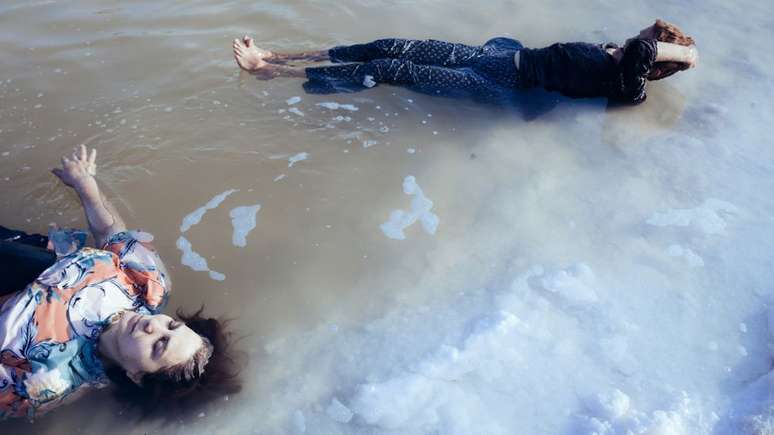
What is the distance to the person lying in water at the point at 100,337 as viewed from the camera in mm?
2637

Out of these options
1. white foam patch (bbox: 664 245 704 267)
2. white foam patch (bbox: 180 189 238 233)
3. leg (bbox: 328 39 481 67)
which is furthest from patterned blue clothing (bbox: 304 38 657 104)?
white foam patch (bbox: 664 245 704 267)

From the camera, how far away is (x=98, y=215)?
131 inches

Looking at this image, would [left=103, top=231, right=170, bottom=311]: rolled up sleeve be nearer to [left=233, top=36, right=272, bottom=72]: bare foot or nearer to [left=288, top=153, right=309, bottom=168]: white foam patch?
[left=288, top=153, right=309, bottom=168]: white foam patch

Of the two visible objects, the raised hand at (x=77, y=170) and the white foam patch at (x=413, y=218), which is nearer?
the raised hand at (x=77, y=170)

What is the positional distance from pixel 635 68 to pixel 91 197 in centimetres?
382

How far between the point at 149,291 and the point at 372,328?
3.87ft

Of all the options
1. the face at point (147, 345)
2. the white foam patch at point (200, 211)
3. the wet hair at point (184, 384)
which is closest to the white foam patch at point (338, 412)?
the wet hair at point (184, 384)

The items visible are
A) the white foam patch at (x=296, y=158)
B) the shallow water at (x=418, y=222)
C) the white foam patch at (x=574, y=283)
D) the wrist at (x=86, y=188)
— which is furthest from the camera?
the white foam patch at (x=296, y=158)

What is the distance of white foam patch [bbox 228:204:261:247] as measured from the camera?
11.8 ft

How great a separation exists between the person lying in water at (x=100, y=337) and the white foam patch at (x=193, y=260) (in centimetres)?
34

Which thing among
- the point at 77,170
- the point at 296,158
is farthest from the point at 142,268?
the point at 296,158

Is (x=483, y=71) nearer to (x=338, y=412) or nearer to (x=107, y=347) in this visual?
(x=338, y=412)

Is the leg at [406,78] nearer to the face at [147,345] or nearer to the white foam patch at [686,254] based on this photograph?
the white foam patch at [686,254]

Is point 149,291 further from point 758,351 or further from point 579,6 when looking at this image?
point 579,6
